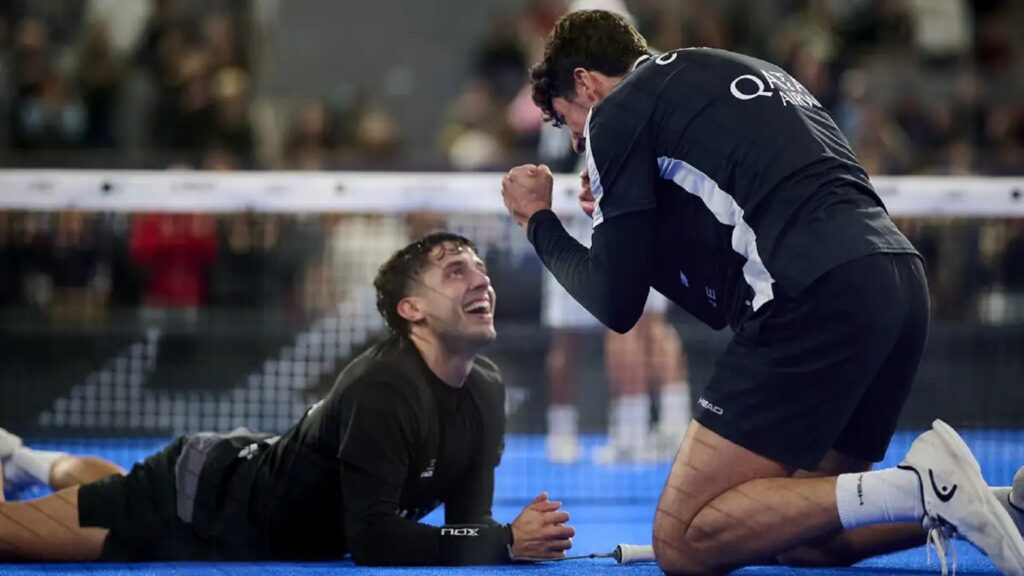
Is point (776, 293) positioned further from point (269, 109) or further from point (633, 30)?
point (269, 109)

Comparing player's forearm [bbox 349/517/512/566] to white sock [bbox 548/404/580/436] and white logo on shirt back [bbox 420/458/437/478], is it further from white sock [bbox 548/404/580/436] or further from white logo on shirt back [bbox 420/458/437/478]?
white sock [bbox 548/404/580/436]

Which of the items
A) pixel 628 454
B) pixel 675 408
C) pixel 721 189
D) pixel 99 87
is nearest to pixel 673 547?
pixel 721 189

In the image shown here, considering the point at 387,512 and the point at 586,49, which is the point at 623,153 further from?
the point at 387,512

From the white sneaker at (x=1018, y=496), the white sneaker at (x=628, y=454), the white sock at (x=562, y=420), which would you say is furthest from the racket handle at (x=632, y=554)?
the white sock at (x=562, y=420)

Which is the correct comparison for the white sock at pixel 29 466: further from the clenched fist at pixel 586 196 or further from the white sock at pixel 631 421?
the white sock at pixel 631 421

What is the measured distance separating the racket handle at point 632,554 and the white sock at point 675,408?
163 inches

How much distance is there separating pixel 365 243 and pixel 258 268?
2.70 feet

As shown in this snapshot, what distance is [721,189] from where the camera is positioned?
14.6 feet

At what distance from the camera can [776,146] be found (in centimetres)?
442

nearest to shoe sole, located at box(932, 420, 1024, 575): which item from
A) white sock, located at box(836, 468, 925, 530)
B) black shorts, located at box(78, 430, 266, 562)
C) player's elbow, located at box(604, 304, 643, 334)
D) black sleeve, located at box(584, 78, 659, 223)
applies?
white sock, located at box(836, 468, 925, 530)

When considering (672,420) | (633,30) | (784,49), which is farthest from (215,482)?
(784,49)

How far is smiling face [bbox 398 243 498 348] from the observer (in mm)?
5383

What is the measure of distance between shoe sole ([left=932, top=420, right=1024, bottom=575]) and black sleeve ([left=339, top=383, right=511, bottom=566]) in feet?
5.22

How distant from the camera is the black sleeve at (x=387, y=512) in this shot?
4.95 meters
